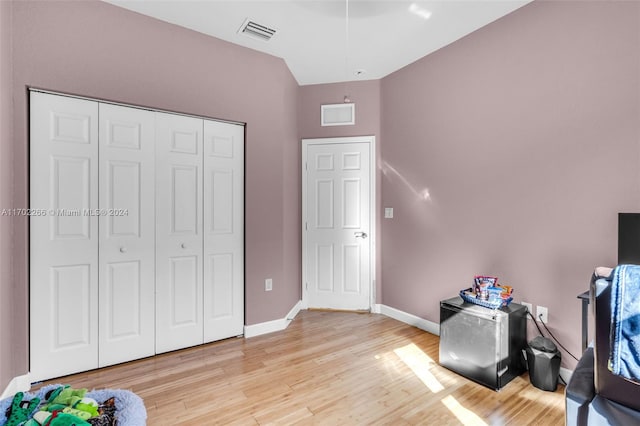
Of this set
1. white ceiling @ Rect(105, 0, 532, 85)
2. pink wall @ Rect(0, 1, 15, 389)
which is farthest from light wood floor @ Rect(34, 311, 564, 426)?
white ceiling @ Rect(105, 0, 532, 85)

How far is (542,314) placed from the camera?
216 centimetres

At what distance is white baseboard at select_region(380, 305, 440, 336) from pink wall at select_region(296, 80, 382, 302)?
0.44 ft

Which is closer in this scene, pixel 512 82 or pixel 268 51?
pixel 512 82

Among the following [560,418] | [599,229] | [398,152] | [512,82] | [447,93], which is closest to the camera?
[560,418]

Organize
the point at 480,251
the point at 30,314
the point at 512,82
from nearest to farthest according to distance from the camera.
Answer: the point at 30,314
the point at 512,82
the point at 480,251

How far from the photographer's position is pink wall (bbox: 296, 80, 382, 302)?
3498 millimetres

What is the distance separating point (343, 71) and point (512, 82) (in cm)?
167

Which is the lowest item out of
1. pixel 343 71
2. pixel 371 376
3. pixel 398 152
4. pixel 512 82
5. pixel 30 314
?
pixel 371 376

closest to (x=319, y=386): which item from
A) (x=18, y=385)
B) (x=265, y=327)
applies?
(x=265, y=327)

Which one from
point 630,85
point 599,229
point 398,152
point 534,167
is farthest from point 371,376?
point 630,85

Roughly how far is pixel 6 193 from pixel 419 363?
120 inches

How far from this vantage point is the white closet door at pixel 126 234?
90.1 inches

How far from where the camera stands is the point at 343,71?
3.32m

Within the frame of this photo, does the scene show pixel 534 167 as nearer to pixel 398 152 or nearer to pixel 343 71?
pixel 398 152
